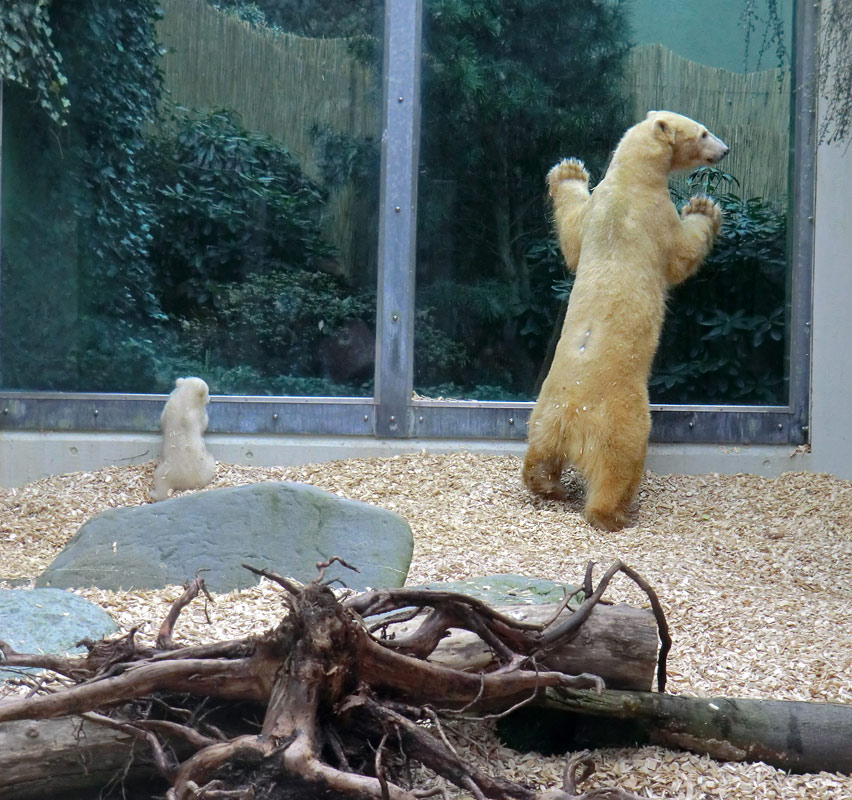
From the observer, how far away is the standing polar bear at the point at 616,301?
539cm

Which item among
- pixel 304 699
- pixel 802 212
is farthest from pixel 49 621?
pixel 802 212

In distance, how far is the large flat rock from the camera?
3932mm

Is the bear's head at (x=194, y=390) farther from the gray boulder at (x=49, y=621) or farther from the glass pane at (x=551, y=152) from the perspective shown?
the gray boulder at (x=49, y=621)

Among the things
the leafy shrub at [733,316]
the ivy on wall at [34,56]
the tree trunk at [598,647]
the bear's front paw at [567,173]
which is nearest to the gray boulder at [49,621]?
the tree trunk at [598,647]

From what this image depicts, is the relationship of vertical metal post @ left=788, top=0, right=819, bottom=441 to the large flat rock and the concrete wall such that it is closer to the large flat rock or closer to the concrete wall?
the concrete wall

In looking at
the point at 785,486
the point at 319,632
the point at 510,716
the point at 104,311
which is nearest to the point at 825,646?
the point at 510,716

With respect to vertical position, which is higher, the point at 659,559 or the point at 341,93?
the point at 341,93

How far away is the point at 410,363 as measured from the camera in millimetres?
→ 6512

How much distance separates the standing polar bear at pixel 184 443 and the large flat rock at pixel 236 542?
1383mm

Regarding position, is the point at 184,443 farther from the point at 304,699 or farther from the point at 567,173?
the point at 304,699

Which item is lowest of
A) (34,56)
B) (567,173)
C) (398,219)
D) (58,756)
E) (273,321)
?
(58,756)

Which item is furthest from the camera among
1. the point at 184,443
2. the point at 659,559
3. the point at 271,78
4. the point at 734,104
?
the point at 734,104

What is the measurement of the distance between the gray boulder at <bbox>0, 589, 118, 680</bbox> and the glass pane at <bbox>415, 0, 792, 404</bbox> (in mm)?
3488

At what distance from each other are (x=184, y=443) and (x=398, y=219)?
6.60ft
